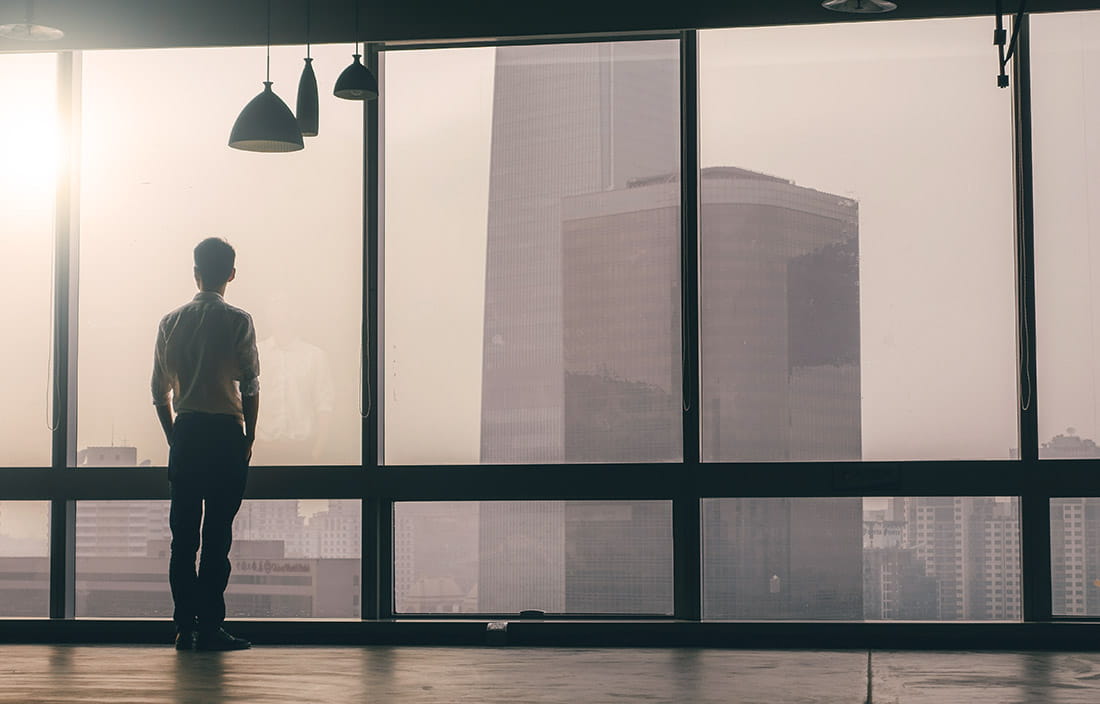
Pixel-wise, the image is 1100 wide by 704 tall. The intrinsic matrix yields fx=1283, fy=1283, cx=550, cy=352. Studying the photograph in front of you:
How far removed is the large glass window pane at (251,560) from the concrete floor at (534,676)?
1.22 feet

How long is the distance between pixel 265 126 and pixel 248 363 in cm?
91

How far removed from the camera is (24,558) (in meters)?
5.74

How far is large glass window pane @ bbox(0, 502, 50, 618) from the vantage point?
5.72 metres

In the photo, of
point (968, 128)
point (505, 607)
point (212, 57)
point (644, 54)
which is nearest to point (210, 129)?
point (212, 57)

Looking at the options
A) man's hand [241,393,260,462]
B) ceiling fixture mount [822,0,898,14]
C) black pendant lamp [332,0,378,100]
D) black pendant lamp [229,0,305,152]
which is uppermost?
ceiling fixture mount [822,0,898,14]

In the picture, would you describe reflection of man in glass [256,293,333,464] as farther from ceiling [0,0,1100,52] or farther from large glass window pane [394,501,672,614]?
ceiling [0,0,1100,52]

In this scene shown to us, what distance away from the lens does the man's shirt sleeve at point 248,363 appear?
16.0 feet

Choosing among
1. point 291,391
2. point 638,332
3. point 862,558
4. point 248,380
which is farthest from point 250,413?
point 862,558

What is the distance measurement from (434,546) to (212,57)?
8.00 feet

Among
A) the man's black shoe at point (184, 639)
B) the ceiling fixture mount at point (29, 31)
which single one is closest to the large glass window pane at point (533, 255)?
the man's black shoe at point (184, 639)

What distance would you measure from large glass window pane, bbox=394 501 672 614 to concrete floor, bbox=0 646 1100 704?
34 centimetres

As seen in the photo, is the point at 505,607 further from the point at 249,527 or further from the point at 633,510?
the point at 249,527

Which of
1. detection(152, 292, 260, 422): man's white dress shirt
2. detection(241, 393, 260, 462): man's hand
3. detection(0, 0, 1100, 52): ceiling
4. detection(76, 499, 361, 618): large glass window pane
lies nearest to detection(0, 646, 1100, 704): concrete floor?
detection(76, 499, 361, 618): large glass window pane

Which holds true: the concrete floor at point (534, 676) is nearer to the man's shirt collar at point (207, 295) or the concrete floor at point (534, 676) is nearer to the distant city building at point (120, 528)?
the distant city building at point (120, 528)
